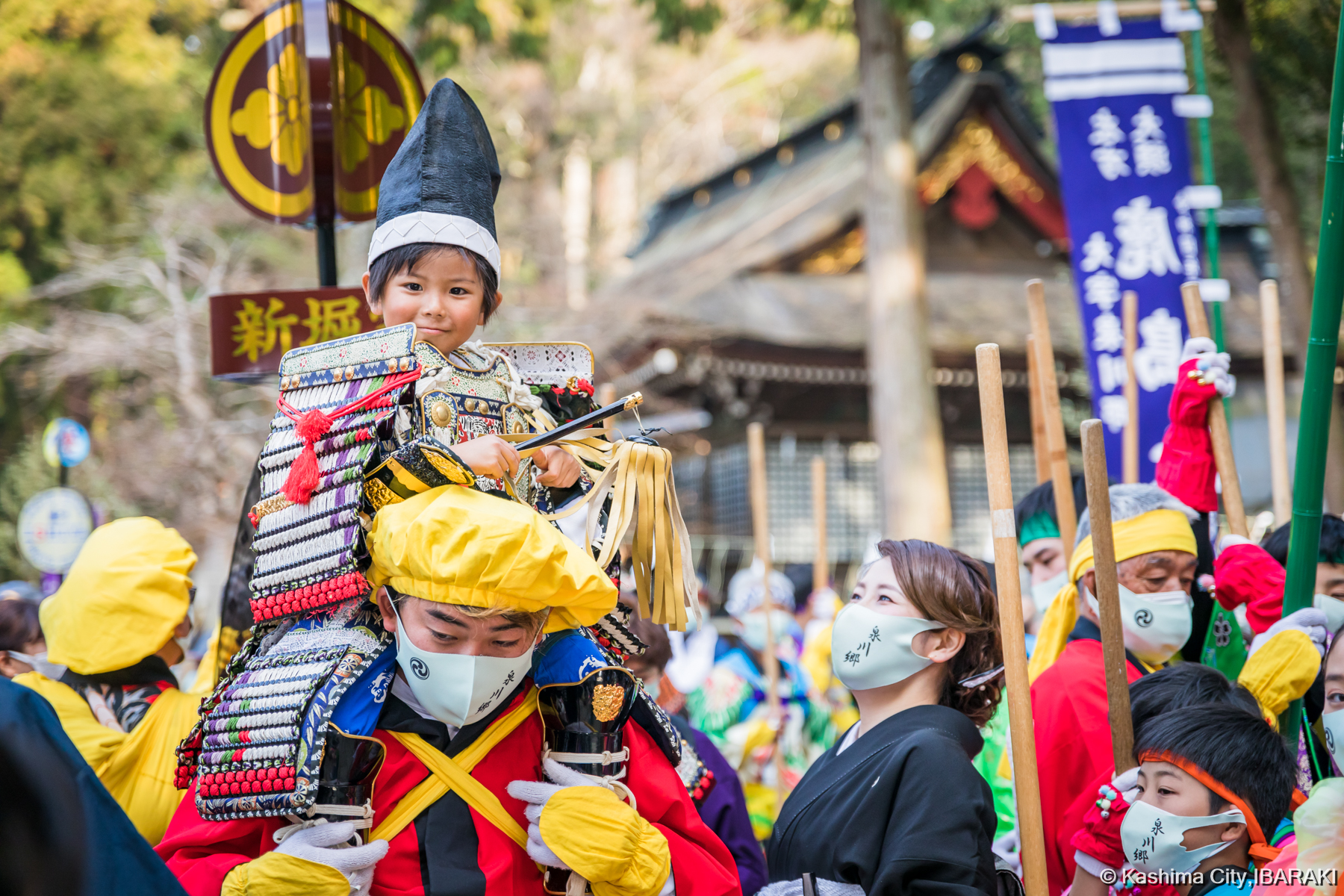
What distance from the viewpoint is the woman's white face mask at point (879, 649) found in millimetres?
2516

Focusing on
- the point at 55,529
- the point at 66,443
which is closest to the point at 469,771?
the point at 55,529

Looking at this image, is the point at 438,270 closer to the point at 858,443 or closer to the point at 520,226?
the point at 858,443

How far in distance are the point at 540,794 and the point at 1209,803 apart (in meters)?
1.37

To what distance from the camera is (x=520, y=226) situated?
19.2 metres

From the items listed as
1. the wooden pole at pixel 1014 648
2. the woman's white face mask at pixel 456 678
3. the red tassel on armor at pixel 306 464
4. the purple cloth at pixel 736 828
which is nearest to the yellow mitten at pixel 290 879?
the woman's white face mask at pixel 456 678

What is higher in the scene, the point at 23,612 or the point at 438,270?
the point at 438,270

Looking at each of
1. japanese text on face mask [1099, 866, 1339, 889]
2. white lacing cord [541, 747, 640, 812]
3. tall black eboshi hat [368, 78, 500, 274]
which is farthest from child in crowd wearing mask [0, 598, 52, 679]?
japanese text on face mask [1099, 866, 1339, 889]

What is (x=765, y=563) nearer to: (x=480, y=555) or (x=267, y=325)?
(x=267, y=325)

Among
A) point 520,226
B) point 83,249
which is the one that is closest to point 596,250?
point 520,226

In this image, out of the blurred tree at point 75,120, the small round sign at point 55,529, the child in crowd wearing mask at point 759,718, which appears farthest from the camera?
the blurred tree at point 75,120

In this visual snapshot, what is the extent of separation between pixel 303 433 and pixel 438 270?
46 centimetres

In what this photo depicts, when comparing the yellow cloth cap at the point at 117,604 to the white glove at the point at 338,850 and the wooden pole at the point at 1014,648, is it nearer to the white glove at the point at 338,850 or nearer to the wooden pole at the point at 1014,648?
the white glove at the point at 338,850

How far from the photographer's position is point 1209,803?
7.71 ft

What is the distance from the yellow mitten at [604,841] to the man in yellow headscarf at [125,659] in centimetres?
136
